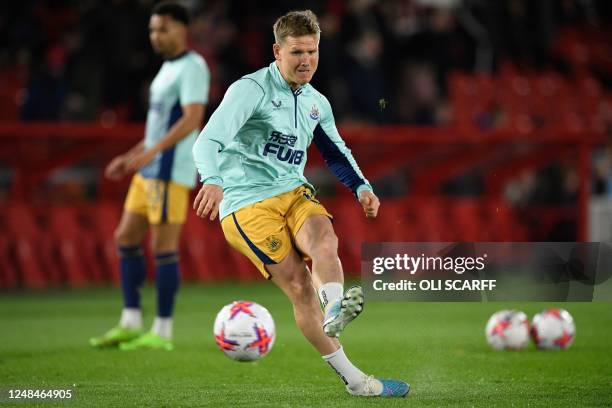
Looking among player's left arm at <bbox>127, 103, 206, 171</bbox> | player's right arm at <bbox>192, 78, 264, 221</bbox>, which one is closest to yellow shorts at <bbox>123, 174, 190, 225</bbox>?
player's left arm at <bbox>127, 103, 206, 171</bbox>

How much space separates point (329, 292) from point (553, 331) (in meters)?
2.98

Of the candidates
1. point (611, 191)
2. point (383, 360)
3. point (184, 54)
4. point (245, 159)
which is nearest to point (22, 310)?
point (184, 54)

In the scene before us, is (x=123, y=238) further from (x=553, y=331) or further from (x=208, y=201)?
(x=208, y=201)

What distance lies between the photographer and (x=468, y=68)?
18.2 metres

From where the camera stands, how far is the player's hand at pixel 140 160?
26.2 feet

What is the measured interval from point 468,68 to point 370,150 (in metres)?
3.84

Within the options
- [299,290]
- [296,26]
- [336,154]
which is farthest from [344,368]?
[296,26]

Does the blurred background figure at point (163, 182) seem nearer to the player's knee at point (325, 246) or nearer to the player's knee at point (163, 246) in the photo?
the player's knee at point (163, 246)

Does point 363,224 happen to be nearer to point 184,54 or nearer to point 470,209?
point 470,209

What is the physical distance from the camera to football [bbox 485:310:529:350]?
311 inches

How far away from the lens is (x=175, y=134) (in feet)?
27.0

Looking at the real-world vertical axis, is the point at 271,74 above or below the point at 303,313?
above

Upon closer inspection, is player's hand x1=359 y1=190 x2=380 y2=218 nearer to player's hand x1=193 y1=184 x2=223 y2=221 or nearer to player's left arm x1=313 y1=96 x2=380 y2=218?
player's left arm x1=313 y1=96 x2=380 y2=218

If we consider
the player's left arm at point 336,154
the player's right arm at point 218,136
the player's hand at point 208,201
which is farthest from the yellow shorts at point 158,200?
the player's hand at point 208,201
